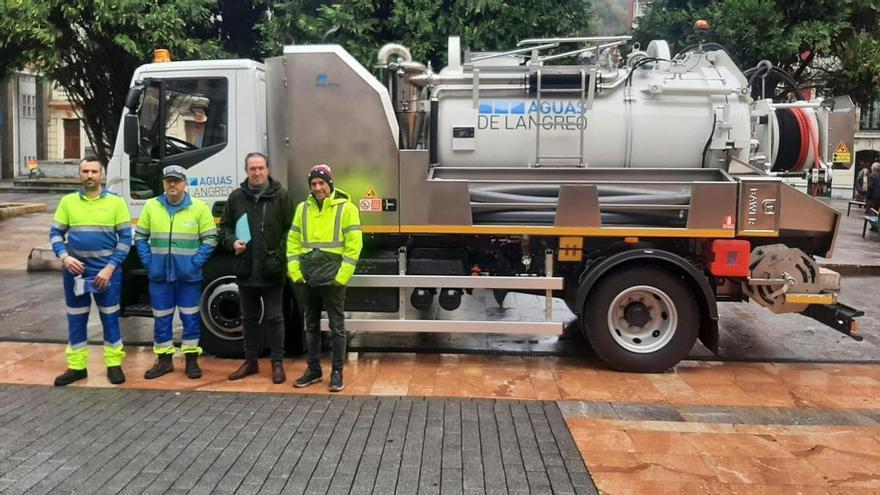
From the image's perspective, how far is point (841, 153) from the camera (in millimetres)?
6613

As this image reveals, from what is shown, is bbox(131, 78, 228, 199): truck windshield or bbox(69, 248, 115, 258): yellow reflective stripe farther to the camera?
bbox(131, 78, 228, 199): truck windshield

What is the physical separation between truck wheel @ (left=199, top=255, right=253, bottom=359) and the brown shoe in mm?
424

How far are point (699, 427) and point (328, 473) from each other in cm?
251

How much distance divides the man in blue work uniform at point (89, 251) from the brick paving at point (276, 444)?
357 mm

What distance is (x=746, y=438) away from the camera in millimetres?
4793

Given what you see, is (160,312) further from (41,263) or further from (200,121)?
(41,263)

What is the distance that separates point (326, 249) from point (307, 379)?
107 cm

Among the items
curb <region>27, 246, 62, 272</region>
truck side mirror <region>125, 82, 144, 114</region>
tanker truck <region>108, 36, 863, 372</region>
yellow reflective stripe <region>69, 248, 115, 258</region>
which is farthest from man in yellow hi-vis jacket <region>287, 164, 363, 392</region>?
curb <region>27, 246, 62, 272</region>

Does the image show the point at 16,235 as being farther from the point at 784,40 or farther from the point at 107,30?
the point at 784,40

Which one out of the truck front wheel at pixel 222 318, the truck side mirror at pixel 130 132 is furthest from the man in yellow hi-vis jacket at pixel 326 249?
the truck side mirror at pixel 130 132

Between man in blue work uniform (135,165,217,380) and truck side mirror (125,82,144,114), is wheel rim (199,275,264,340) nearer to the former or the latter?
Answer: man in blue work uniform (135,165,217,380)

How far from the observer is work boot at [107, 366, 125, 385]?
5.89 meters

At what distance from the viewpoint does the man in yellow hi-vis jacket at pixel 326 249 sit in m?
5.64

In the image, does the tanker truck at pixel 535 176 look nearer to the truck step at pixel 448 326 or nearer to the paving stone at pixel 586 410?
the truck step at pixel 448 326
